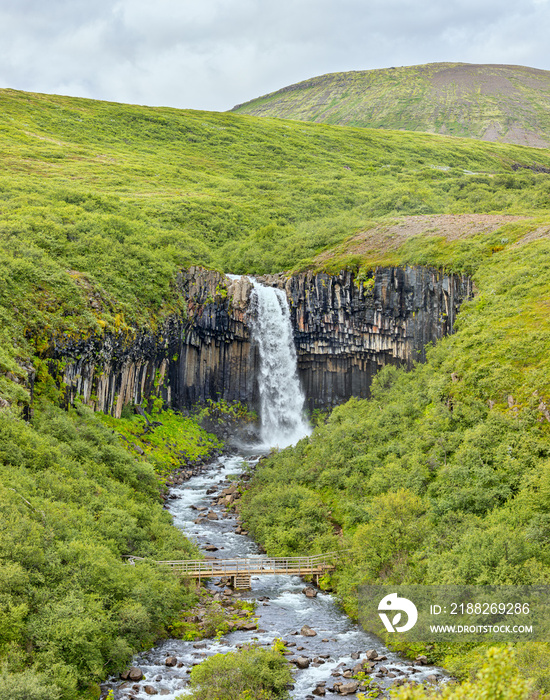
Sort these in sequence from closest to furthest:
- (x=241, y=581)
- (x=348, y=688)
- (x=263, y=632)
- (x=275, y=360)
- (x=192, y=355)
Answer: (x=348, y=688), (x=263, y=632), (x=241, y=581), (x=192, y=355), (x=275, y=360)

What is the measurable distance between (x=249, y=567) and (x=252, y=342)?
3226 centimetres

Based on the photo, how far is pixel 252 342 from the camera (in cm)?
6112

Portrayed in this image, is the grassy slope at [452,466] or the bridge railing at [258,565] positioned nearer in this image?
the grassy slope at [452,466]

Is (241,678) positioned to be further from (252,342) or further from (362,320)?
(252,342)

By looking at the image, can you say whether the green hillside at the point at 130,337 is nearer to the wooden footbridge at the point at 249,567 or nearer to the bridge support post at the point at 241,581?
the wooden footbridge at the point at 249,567

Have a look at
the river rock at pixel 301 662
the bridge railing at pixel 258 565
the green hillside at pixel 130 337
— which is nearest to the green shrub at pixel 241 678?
the river rock at pixel 301 662

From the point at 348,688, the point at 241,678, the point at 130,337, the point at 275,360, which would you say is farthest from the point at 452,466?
the point at 275,360

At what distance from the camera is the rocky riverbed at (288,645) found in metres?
20.5

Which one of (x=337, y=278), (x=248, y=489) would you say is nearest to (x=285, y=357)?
(x=337, y=278)

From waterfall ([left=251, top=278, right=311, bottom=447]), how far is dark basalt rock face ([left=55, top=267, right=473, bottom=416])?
907 mm

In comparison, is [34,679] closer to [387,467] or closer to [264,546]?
[264,546]

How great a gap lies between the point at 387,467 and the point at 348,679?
49.3 feet

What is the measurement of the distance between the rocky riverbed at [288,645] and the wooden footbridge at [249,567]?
1.75 ft

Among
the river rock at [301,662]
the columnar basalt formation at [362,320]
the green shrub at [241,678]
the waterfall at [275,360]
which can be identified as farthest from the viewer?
the waterfall at [275,360]
